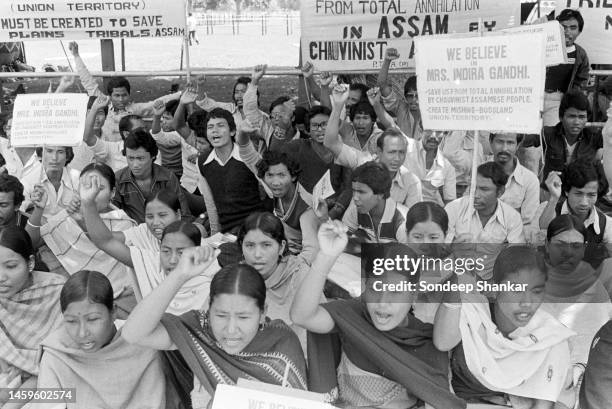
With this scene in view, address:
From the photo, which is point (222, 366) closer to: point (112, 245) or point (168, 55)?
point (112, 245)

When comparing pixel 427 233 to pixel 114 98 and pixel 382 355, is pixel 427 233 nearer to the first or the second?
pixel 382 355

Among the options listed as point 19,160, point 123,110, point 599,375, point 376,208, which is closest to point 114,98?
point 123,110

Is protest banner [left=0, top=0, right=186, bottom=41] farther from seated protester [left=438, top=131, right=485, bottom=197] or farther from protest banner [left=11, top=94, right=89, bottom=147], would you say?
seated protester [left=438, top=131, right=485, bottom=197]

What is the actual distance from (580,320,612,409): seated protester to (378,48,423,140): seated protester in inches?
140

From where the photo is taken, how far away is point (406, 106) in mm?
6461

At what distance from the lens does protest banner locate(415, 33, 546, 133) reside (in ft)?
11.1

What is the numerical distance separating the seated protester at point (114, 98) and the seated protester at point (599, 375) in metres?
4.48

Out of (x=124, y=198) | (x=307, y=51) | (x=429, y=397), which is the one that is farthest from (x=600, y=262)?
(x=307, y=51)

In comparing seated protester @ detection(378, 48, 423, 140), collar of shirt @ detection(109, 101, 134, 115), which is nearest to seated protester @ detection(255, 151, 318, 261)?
seated protester @ detection(378, 48, 423, 140)

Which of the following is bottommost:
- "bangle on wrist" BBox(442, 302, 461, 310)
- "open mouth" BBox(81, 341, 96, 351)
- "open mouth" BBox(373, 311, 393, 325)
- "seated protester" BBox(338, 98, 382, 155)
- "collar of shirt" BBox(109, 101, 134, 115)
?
"open mouth" BBox(81, 341, 96, 351)

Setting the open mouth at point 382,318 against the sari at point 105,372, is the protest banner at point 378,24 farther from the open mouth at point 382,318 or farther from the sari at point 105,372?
the sari at point 105,372

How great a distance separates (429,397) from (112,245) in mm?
1797

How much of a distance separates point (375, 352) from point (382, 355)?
0.03 meters

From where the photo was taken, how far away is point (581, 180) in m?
4.05
